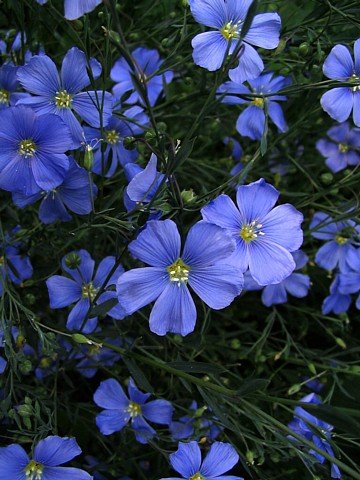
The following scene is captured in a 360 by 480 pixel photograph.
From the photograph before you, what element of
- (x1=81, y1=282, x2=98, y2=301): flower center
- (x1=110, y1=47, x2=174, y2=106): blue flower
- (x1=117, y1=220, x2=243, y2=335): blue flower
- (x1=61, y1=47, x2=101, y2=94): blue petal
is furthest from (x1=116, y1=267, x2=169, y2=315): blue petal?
(x1=110, y1=47, x2=174, y2=106): blue flower

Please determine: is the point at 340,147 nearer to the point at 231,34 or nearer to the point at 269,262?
the point at 231,34

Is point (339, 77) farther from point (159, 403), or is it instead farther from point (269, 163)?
point (159, 403)

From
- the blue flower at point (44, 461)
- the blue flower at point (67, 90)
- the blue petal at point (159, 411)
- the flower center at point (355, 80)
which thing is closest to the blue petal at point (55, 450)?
the blue flower at point (44, 461)

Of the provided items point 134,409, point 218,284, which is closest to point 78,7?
point 218,284

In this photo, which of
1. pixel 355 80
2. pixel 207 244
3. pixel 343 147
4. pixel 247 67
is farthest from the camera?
pixel 343 147

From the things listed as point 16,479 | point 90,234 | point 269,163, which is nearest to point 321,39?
point 269,163
